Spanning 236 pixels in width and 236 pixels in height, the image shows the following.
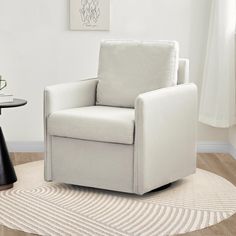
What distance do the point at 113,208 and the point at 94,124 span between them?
0.53 meters

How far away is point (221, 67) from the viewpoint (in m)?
5.09

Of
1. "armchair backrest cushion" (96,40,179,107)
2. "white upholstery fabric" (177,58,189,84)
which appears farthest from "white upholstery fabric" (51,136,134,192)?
"white upholstery fabric" (177,58,189,84)

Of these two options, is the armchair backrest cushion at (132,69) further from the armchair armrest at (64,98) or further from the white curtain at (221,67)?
the white curtain at (221,67)

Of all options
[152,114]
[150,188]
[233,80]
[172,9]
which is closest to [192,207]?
[150,188]

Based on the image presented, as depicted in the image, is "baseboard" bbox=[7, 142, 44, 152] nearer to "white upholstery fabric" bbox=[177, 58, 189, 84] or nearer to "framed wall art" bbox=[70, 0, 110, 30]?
"framed wall art" bbox=[70, 0, 110, 30]

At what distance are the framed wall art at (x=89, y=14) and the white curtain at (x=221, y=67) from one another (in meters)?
0.83

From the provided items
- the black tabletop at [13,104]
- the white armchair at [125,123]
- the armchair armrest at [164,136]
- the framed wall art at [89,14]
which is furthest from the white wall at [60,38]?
the armchair armrest at [164,136]

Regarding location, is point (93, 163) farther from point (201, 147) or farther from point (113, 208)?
point (201, 147)

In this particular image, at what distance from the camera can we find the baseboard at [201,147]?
5.30 m

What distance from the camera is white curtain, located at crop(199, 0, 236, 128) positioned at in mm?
5059

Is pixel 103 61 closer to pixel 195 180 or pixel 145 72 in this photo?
pixel 145 72

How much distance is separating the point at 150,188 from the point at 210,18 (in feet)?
5.94

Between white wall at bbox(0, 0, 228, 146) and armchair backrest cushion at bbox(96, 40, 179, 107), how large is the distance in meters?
0.74

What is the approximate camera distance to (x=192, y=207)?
147 inches
